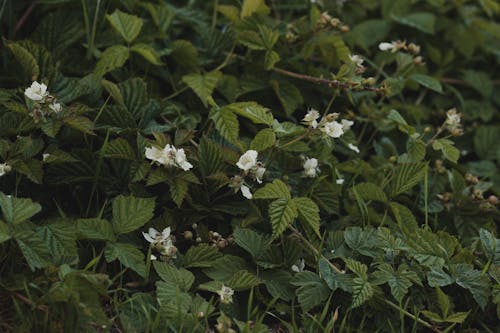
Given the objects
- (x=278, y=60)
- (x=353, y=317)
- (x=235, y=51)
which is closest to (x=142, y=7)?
(x=235, y=51)

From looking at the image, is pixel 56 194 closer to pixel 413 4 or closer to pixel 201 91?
pixel 201 91

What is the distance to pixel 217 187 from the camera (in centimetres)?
198

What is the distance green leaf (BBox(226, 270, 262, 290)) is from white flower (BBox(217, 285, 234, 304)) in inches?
1.1

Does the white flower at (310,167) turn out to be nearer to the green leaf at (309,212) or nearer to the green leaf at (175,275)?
the green leaf at (309,212)

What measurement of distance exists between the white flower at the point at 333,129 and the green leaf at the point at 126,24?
0.66 metres

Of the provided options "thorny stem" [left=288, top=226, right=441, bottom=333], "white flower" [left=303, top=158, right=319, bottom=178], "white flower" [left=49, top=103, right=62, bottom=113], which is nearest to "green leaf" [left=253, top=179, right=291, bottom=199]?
"thorny stem" [left=288, top=226, right=441, bottom=333]

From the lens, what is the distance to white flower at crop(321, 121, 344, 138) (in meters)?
1.97

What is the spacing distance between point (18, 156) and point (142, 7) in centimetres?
79

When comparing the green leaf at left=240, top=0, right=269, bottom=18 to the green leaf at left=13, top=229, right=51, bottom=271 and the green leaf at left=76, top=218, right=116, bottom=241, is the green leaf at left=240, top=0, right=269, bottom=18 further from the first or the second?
the green leaf at left=13, top=229, right=51, bottom=271

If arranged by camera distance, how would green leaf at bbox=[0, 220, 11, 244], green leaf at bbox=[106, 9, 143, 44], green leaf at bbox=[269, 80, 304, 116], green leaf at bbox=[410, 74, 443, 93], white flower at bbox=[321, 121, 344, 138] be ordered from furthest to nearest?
green leaf at bbox=[410, 74, 443, 93]
green leaf at bbox=[269, 80, 304, 116]
green leaf at bbox=[106, 9, 143, 44]
white flower at bbox=[321, 121, 344, 138]
green leaf at bbox=[0, 220, 11, 244]

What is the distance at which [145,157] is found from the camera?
6.40 ft

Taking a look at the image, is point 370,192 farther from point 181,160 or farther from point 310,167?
point 181,160

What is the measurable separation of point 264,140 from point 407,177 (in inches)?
17.9

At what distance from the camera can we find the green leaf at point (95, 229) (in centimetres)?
182
